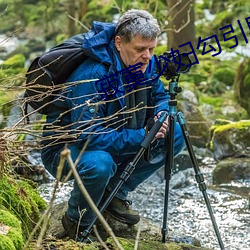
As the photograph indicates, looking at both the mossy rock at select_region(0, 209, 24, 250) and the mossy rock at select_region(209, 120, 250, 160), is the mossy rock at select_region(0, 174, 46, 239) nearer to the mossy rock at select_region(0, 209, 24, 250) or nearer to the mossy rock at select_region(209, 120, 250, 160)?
the mossy rock at select_region(0, 209, 24, 250)

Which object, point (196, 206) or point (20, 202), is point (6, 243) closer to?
point (20, 202)

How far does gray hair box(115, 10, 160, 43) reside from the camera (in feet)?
10.9

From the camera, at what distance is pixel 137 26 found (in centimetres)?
332

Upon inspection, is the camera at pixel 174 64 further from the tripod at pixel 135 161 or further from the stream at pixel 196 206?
the stream at pixel 196 206

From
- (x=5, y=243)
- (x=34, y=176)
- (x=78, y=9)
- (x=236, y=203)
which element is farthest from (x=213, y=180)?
(x=78, y=9)

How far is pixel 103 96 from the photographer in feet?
11.0

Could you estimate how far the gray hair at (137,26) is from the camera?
3.32 m

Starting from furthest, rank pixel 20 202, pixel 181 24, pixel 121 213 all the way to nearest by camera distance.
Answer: pixel 181 24
pixel 121 213
pixel 20 202

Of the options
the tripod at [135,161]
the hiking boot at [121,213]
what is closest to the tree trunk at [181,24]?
the hiking boot at [121,213]

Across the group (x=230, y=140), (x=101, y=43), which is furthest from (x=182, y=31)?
(x=101, y=43)

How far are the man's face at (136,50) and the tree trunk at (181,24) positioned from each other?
6.54 m

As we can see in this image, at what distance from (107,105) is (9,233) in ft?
3.84

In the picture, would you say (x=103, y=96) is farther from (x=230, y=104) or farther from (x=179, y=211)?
(x=230, y=104)

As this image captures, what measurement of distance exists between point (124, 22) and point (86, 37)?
0.24 m
